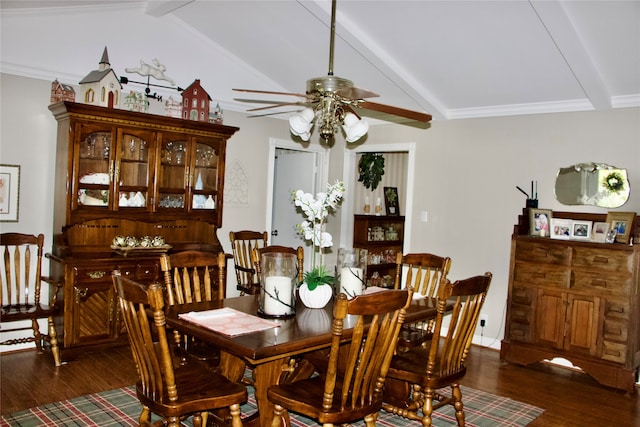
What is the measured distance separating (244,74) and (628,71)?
3486 mm

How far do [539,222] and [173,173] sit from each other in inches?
129

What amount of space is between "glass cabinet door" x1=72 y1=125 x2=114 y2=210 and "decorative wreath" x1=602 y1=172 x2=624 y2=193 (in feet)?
13.4

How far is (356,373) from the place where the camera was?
7.25 feet

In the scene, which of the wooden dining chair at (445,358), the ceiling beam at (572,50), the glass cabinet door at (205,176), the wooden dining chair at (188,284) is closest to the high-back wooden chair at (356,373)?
the wooden dining chair at (445,358)

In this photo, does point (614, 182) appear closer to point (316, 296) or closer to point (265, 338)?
point (316, 296)

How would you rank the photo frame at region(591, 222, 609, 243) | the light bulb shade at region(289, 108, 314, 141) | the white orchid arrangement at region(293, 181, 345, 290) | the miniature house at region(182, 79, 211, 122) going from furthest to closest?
the miniature house at region(182, 79, 211, 122) → the photo frame at region(591, 222, 609, 243) → the light bulb shade at region(289, 108, 314, 141) → the white orchid arrangement at region(293, 181, 345, 290)

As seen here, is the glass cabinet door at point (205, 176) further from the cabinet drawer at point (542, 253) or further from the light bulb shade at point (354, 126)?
the cabinet drawer at point (542, 253)

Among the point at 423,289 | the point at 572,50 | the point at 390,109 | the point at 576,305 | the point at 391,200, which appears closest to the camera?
the point at 390,109

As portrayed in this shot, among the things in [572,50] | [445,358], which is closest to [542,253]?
[572,50]

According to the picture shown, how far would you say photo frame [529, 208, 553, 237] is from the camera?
14.7ft

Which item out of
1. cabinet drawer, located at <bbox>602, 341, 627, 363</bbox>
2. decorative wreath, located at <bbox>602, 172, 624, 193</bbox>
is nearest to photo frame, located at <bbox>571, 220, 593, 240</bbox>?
decorative wreath, located at <bbox>602, 172, 624, 193</bbox>

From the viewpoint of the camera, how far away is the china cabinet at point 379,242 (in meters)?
6.09

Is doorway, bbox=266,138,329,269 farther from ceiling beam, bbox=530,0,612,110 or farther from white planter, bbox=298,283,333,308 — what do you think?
white planter, bbox=298,283,333,308

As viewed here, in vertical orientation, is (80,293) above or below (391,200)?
below
